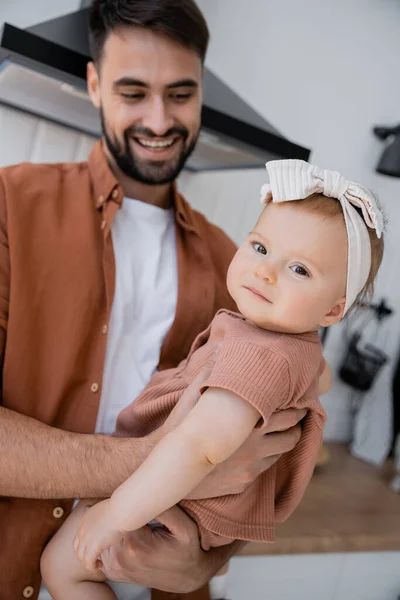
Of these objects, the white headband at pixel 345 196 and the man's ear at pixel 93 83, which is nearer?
the white headband at pixel 345 196

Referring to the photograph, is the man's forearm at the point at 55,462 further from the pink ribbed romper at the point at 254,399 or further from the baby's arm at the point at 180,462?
the baby's arm at the point at 180,462

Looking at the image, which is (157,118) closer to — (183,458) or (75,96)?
(75,96)

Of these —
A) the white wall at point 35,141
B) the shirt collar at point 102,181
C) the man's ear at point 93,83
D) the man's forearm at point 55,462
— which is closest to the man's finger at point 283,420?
the man's forearm at point 55,462

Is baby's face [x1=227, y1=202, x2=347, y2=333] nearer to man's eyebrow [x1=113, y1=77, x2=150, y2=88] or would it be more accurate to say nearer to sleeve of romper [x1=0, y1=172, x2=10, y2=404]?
sleeve of romper [x1=0, y1=172, x2=10, y2=404]

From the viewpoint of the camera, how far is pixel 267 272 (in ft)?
2.64

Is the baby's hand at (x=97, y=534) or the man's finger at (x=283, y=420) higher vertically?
the man's finger at (x=283, y=420)

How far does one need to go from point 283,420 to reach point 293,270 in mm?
236

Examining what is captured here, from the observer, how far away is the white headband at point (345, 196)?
32.2 inches

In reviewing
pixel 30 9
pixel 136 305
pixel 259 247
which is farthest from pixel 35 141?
pixel 259 247

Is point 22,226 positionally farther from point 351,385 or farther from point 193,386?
point 351,385

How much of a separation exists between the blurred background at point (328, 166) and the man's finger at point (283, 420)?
72 centimetres

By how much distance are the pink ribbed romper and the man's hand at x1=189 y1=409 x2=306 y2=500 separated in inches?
1.0

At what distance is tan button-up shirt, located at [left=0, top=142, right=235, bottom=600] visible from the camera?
40.4 inches

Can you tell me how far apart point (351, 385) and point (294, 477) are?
156cm
